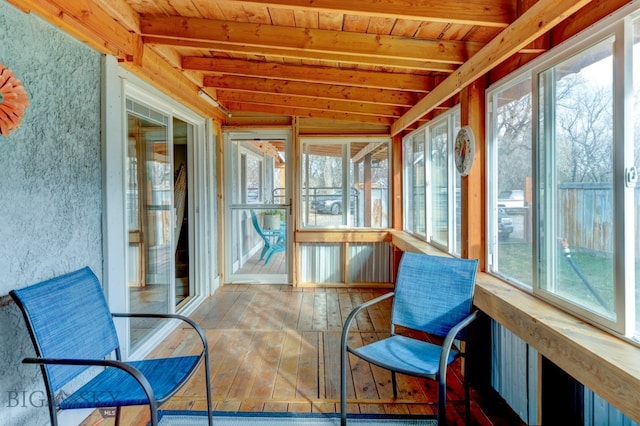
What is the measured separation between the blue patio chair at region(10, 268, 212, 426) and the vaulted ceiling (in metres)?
1.29

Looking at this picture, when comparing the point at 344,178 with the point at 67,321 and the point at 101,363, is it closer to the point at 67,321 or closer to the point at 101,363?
the point at 67,321

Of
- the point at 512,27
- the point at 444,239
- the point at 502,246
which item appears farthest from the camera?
the point at 444,239

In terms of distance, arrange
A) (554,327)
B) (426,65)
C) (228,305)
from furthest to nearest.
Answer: (228,305) < (426,65) < (554,327)

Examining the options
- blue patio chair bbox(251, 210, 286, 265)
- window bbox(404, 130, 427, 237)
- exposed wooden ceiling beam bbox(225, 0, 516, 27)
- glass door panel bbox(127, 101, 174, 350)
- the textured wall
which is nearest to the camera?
the textured wall

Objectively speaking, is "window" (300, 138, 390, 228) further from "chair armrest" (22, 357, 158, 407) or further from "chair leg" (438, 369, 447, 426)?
"chair armrest" (22, 357, 158, 407)

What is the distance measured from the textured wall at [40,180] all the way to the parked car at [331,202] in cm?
297

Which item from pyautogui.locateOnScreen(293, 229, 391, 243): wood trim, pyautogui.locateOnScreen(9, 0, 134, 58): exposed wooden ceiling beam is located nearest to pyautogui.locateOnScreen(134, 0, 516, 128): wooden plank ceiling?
pyautogui.locateOnScreen(9, 0, 134, 58): exposed wooden ceiling beam

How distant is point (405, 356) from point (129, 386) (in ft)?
4.31

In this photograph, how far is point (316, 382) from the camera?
7.66 ft

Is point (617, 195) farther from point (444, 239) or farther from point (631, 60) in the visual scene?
point (444, 239)

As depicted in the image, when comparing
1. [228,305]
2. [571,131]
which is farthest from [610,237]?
[228,305]

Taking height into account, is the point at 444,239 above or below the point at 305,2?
below

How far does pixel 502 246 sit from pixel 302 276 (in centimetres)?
295

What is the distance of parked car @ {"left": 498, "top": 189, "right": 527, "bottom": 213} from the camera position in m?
2.06
